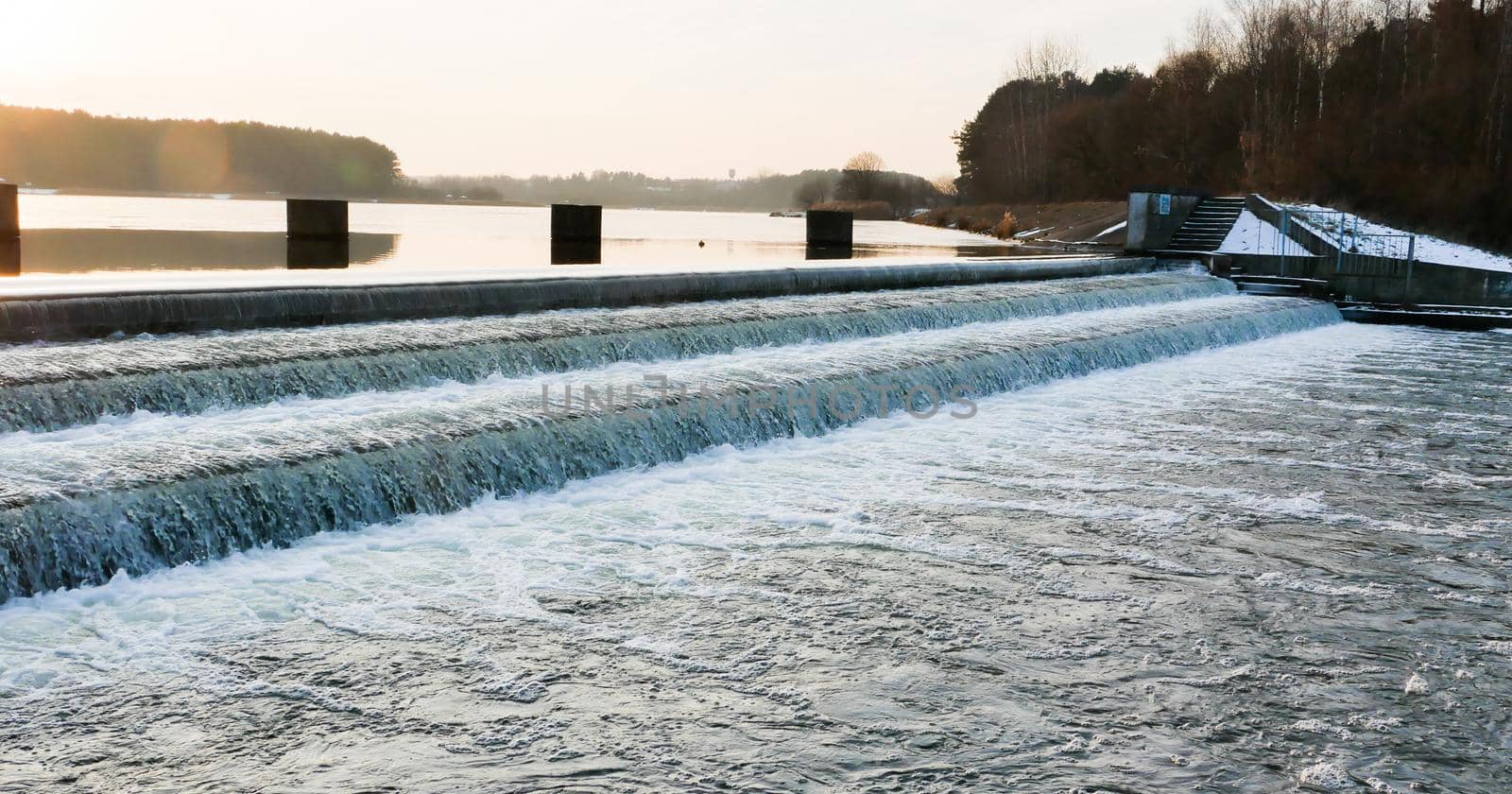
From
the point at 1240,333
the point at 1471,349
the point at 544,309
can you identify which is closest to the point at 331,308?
the point at 544,309

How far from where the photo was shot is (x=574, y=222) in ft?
89.6

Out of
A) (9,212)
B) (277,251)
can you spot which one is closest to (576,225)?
(277,251)

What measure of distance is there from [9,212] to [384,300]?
12718 mm

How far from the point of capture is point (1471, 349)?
686 inches

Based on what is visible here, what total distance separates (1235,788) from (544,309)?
32.2 ft

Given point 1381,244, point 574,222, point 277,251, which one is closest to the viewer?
point 277,251

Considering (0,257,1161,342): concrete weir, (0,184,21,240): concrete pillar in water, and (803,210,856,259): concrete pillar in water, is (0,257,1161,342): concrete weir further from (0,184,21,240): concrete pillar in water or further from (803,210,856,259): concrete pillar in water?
(803,210,856,259): concrete pillar in water

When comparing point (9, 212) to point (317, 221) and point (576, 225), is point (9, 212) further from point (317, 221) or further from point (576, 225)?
point (576, 225)

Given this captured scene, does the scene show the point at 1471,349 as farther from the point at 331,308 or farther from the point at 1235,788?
the point at 1235,788

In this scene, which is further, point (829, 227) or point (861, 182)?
point (861, 182)

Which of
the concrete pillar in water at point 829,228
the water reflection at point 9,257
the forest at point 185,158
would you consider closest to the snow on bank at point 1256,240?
the concrete pillar in water at point 829,228

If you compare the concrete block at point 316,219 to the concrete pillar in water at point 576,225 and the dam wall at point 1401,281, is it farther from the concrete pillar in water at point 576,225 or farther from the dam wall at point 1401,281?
the dam wall at point 1401,281

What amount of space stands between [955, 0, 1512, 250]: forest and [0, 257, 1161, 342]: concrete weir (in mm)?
25996

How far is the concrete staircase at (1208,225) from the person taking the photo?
1070 inches
